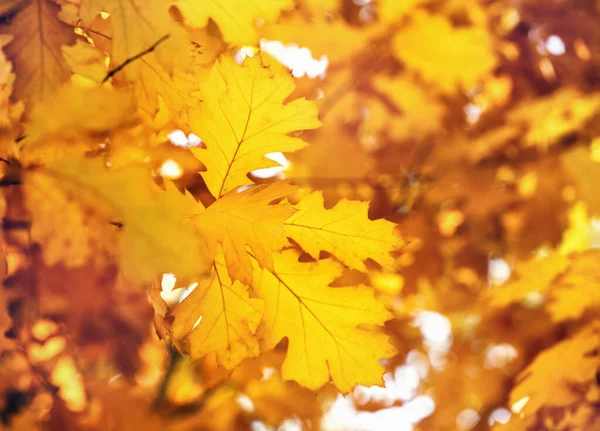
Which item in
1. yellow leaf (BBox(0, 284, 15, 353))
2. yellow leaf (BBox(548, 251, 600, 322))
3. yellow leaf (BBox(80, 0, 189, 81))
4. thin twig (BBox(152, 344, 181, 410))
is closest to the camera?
yellow leaf (BBox(80, 0, 189, 81))

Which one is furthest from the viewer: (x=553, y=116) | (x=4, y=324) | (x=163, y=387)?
(x=553, y=116)

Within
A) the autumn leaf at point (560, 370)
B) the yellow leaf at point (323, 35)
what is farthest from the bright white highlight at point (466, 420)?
the yellow leaf at point (323, 35)

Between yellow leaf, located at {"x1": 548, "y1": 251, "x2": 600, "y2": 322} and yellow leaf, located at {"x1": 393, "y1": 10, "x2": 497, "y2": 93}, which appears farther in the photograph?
yellow leaf, located at {"x1": 393, "y1": 10, "x2": 497, "y2": 93}

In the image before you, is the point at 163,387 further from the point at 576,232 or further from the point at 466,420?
the point at 576,232

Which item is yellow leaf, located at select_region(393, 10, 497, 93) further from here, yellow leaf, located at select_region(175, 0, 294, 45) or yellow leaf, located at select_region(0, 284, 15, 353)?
yellow leaf, located at select_region(0, 284, 15, 353)

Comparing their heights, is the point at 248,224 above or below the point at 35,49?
below

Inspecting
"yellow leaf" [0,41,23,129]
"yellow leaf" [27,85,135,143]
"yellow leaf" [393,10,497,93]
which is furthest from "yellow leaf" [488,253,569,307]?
"yellow leaf" [0,41,23,129]

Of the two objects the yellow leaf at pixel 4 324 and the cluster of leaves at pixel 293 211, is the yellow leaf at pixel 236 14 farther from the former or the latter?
the yellow leaf at pixel 4 324

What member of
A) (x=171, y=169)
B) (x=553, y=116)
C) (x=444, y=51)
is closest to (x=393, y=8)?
(x=444, y=51)
